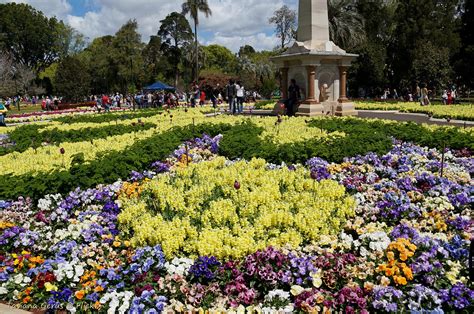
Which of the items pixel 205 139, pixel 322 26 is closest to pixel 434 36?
pixel 322 26

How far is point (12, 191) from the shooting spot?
6.16 meters

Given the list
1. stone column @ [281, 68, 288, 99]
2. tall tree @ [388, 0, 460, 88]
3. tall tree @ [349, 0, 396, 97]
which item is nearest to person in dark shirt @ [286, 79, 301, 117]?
stone column @ [281, 68, 288, 99]

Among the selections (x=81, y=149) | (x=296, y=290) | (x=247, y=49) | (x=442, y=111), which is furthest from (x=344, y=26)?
(x=247, y=49)

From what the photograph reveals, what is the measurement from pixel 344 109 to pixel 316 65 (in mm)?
2285

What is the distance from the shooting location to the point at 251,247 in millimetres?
4363

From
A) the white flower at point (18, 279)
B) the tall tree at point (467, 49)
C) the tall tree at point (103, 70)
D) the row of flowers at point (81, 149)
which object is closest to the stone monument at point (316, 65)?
the row of flowers at point (81, 149)

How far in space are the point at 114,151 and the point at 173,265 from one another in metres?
4.33

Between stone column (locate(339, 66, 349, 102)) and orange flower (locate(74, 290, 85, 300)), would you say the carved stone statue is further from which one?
orange flower (locate(74, 290, 85, 300))

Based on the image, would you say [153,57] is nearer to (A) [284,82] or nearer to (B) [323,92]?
(A) [284,82]

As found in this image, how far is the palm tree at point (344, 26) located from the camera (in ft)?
118

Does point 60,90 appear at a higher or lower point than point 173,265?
higher

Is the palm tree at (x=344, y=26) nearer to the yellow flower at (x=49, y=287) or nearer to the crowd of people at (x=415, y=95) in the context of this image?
the crowd of people at (x=415, y=95)

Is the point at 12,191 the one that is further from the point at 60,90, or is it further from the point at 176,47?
the point at 176,47

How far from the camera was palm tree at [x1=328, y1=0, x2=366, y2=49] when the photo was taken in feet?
118
